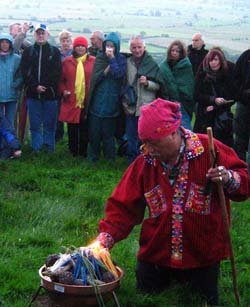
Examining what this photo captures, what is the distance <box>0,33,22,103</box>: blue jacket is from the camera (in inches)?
424

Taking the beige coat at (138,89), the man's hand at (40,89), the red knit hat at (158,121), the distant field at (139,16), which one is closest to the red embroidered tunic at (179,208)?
the red knit hat at (158,121)

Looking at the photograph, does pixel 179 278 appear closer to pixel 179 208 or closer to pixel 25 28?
pixel 179 208

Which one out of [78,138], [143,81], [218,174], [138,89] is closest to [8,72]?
[78,138]

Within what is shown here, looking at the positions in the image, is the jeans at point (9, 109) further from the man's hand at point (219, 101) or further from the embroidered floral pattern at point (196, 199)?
the embroidered floral pattern at point (196, 199)

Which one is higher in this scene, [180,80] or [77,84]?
[180,80]

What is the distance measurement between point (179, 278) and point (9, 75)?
659cm

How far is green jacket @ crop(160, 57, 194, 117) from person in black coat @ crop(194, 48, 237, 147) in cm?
16

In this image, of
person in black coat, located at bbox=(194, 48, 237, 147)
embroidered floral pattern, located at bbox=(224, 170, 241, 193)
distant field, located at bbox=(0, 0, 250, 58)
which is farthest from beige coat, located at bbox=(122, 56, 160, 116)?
distant field, located at bbox=(0, 0, 250, 58)

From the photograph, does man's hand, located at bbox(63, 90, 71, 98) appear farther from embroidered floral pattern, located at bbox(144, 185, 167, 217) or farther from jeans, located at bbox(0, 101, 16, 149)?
embroidered floral pattern, located at bbox(144, 185, 167, 217)

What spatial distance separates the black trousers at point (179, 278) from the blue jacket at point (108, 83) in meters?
5.38

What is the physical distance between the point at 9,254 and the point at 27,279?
740 mm

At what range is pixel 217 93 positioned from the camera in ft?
33.0

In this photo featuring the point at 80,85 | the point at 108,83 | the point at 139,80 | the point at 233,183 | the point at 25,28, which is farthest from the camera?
the point at 25,28

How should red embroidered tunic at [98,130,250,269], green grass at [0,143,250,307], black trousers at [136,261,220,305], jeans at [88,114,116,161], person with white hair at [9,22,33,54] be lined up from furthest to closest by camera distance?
person with white hair at [9,22,33,54]
jeans at [88,114,116,161]
green grass at [0,143,250,307]
black trousers at [136,261,220,305]
red embroidered tunic at [98,130,250,269]
